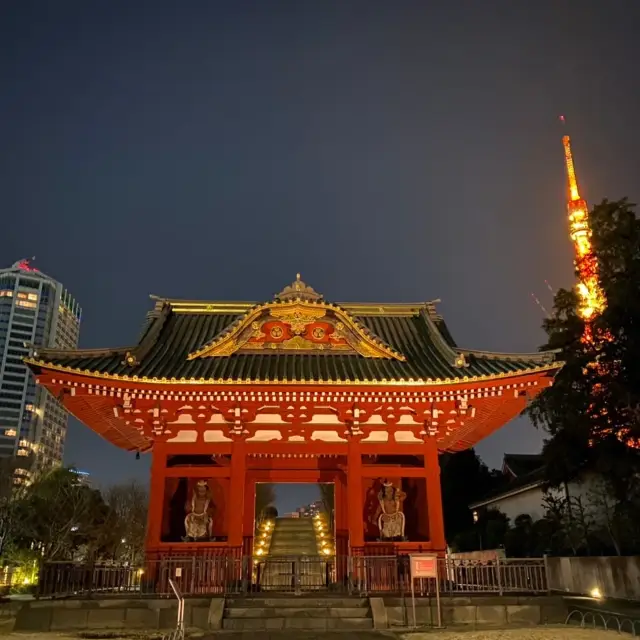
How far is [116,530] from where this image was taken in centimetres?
4444

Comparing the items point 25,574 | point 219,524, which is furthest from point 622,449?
point 25,574

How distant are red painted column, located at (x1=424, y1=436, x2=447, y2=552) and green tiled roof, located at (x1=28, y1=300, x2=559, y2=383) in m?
2.47

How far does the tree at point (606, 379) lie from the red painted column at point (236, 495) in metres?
12.2

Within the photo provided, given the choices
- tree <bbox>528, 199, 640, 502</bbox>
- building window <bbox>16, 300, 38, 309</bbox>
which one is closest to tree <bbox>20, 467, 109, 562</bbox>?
tree <bbox>528, 199, 640, 502</bbox>

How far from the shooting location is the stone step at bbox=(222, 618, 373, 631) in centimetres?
1212

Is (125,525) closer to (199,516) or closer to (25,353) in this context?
(199,516)

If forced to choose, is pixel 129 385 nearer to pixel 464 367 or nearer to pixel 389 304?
pixel 464 367

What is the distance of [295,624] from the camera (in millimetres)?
12141

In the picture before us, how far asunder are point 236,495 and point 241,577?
81.6 inches

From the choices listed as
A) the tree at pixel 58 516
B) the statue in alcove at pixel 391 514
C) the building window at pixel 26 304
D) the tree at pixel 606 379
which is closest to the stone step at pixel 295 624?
the statue in alcove at pixel 391 514

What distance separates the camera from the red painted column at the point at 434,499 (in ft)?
49.5

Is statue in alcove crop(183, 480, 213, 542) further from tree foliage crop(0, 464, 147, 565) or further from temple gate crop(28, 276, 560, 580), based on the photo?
tree foliage crop(0, 464, 147, 565)

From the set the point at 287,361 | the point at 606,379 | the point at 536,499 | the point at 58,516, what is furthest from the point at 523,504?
the point at 58,516

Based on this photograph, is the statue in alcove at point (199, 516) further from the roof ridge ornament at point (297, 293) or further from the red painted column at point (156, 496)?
the roof ridge ornament at point (297, 293)
